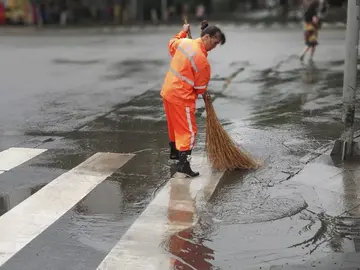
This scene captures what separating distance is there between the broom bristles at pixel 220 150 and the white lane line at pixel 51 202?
1246 millimetres

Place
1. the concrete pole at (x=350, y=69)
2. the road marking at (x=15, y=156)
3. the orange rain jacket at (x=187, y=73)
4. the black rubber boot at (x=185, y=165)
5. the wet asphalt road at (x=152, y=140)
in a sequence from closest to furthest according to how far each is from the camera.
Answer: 1. the wet asphalt road at (x=152, y=140)
2. the orange rain jacket at (x=187, y=73)
3. the black rubber boot at (x=185, y=165)
4. the concrete pole at (x=350, y=69)
5. the road marking at (x=15, y=156)

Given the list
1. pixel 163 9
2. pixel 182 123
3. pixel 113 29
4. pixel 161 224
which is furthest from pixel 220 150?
pixel 163 9

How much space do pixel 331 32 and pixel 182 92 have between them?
2400cm

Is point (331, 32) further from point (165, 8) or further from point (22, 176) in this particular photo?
point (22, 176)

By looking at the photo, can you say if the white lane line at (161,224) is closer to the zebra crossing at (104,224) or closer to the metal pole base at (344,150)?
the zebra crossing at (104,224)

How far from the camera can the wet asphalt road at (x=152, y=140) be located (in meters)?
5.00

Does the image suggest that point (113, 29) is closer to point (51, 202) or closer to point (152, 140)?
point (152, 140)

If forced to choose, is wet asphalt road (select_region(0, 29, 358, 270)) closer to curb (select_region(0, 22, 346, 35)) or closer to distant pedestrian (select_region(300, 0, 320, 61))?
distant pedestrian (select_region(300, 0, 320, 61))

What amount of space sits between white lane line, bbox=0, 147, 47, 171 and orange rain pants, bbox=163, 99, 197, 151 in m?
2.26

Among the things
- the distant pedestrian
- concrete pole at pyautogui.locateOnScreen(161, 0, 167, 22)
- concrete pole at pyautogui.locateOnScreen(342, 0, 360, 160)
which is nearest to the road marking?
concrete pole at pyautogui.locateOnScreen(342, 0, 360, 160)

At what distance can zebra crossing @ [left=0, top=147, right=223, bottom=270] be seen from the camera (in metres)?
4.77

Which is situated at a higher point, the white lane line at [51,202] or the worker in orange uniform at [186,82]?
the worker in orange uniform at [186,82]

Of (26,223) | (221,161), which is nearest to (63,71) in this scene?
(221,161)

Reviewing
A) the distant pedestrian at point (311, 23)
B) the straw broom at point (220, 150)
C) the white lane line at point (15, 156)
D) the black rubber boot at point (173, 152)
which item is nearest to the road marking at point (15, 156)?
the white lane line at point (15, 156)
